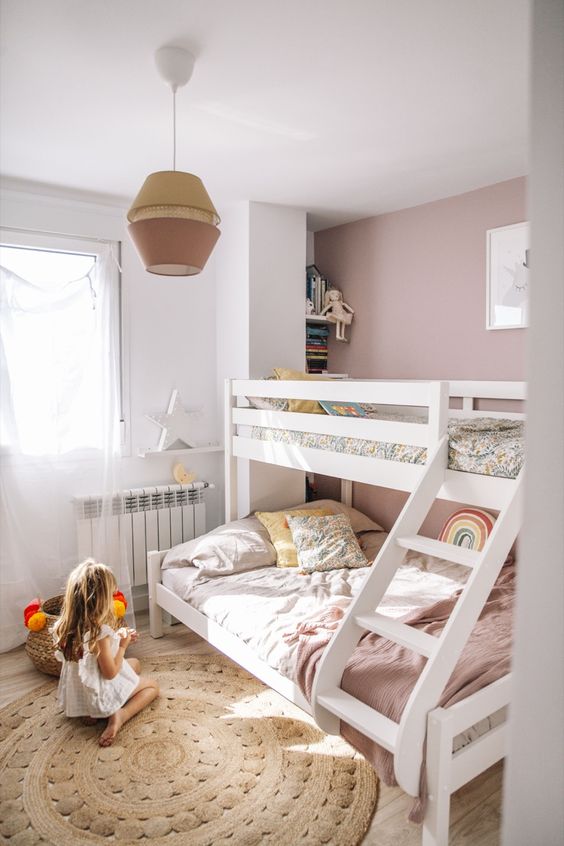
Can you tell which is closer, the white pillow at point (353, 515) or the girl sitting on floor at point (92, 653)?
the girl sitting on floor at point (92, 653)

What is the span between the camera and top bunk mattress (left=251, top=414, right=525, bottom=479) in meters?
2.02

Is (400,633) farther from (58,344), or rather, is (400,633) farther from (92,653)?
(58,344)

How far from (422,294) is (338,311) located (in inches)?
24.8

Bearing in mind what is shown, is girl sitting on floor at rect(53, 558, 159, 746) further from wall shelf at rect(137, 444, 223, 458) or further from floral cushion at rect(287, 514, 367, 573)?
wall shelf at rect(137, 444, 223, 458)

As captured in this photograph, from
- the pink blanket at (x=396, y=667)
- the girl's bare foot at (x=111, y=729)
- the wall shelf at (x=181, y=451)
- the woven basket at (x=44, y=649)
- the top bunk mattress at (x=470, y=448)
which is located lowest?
the girl's bare foot at (x=111, y=729)

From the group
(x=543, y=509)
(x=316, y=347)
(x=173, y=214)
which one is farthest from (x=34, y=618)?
(x=543, y=509)

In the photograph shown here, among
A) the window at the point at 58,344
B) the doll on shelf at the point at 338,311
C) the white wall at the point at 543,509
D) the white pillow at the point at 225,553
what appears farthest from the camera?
the doll on shelf at the point at 338,311

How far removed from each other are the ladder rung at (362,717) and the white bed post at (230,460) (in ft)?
5.80

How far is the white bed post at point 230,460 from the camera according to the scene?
351 cm

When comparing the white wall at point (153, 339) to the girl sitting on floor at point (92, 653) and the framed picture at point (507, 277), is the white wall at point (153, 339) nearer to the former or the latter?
the girl sitting on floor at point (92, 653)

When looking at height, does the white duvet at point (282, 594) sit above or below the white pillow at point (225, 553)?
below

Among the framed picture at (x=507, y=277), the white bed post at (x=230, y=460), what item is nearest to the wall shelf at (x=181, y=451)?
the white bed post at (x=230, y=460)

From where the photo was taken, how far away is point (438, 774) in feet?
5.16

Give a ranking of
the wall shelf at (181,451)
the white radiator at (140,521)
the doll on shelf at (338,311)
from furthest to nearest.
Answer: the doll on shelf at (338,311), the wall shelf at (181,451), the white radiator at (140,521)
